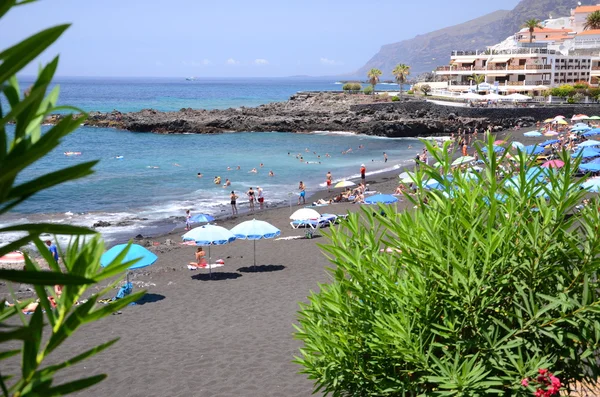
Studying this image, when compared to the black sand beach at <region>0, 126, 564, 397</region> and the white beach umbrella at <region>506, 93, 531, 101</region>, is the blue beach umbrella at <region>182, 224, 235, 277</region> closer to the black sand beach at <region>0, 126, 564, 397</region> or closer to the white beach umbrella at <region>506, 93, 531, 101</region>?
the black sand beach at <region>0, 126, 564, 397</region>

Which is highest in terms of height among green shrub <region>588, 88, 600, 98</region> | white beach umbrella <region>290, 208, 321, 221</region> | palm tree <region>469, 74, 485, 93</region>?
palm tree <region>469, 74, 485, 93</region>

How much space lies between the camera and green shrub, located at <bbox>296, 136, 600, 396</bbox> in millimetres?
5086

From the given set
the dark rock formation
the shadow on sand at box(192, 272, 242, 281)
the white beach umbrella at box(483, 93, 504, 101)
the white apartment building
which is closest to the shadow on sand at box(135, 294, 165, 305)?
the shadow on sand at box(192, 272, 242, 281)

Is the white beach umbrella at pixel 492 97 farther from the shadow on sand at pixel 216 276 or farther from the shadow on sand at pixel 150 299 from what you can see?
the shadow on sand at pixel 150 299

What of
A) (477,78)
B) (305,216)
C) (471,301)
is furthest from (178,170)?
(471,301)

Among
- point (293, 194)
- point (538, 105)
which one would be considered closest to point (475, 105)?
point (538, 105)

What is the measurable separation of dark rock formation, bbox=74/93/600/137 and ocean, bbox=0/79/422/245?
6.53 ft

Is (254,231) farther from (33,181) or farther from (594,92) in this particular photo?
(594,92)

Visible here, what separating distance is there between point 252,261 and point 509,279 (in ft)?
45.2

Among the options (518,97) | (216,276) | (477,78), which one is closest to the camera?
(216,276)

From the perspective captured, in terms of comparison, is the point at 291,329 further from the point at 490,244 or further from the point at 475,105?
the point at 475,105

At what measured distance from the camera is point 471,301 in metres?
5.16

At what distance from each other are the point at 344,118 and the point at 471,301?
2472 inches

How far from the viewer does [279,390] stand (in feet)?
32.6
